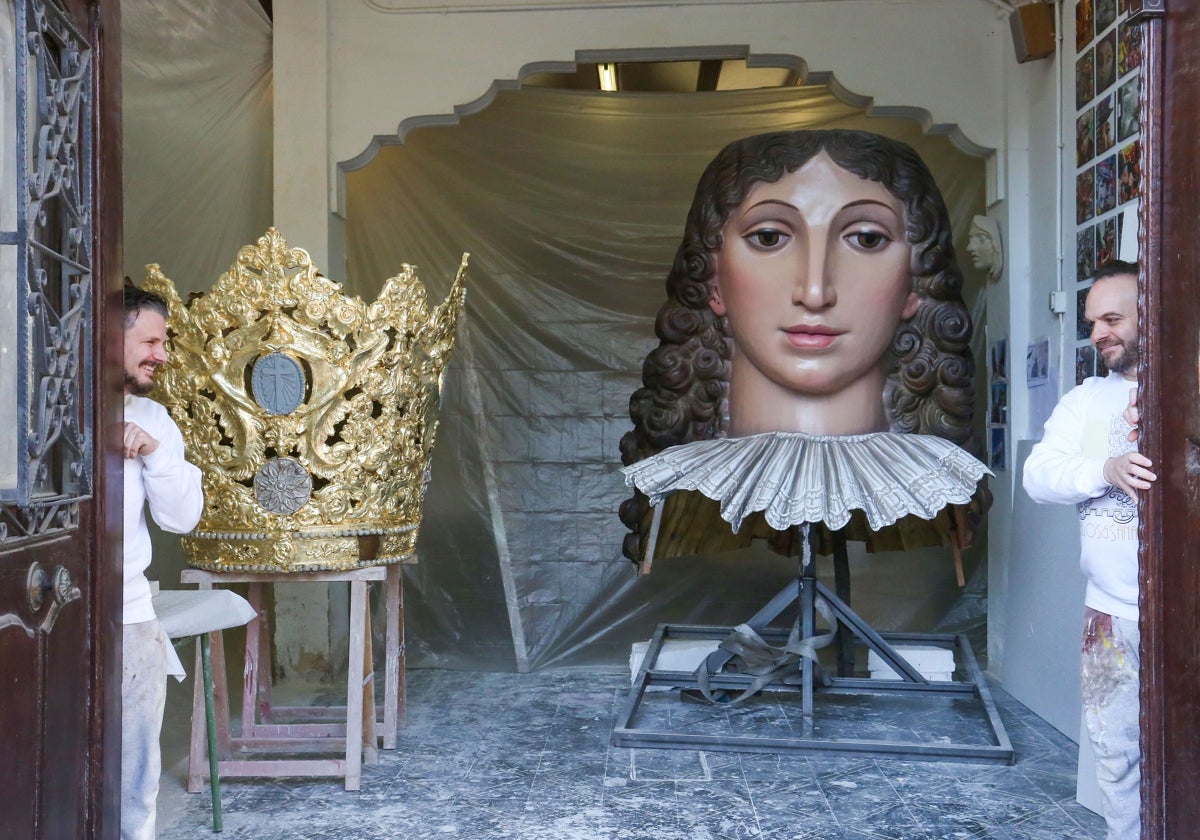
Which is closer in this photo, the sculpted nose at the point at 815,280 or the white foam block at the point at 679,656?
the sculpted nose at the point at 815,280

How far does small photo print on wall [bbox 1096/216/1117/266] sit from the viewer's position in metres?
3.84

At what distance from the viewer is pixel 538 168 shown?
5676 mm

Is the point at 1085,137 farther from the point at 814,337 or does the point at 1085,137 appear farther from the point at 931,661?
the point at 931,661

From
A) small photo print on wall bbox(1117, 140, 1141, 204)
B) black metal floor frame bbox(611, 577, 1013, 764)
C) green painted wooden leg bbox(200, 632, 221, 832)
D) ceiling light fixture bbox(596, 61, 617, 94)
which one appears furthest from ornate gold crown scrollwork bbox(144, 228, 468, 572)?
ceiling light fixture bbox(596, 61, 617, 94)

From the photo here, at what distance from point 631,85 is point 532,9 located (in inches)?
85.4

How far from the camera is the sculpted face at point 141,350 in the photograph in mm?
2682

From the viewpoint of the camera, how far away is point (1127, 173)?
3744mm

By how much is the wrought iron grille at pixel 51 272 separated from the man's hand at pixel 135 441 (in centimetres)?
56

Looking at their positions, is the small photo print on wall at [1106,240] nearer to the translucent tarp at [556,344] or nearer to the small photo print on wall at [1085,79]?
the small photo print on wall at [1085,79]

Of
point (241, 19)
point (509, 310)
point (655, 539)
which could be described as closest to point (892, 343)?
point (655, 539)

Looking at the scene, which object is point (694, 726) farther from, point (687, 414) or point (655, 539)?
point (687, 414)

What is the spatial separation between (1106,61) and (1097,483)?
209 cm

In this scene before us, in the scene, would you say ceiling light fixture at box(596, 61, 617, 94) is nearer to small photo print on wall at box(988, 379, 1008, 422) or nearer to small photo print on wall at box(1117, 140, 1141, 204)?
small photo print on wall at box(988, 379, 1008, 422)

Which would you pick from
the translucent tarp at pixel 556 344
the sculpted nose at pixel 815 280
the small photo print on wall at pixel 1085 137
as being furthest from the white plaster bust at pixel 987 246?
the sculpted nose at pixel 815 280
